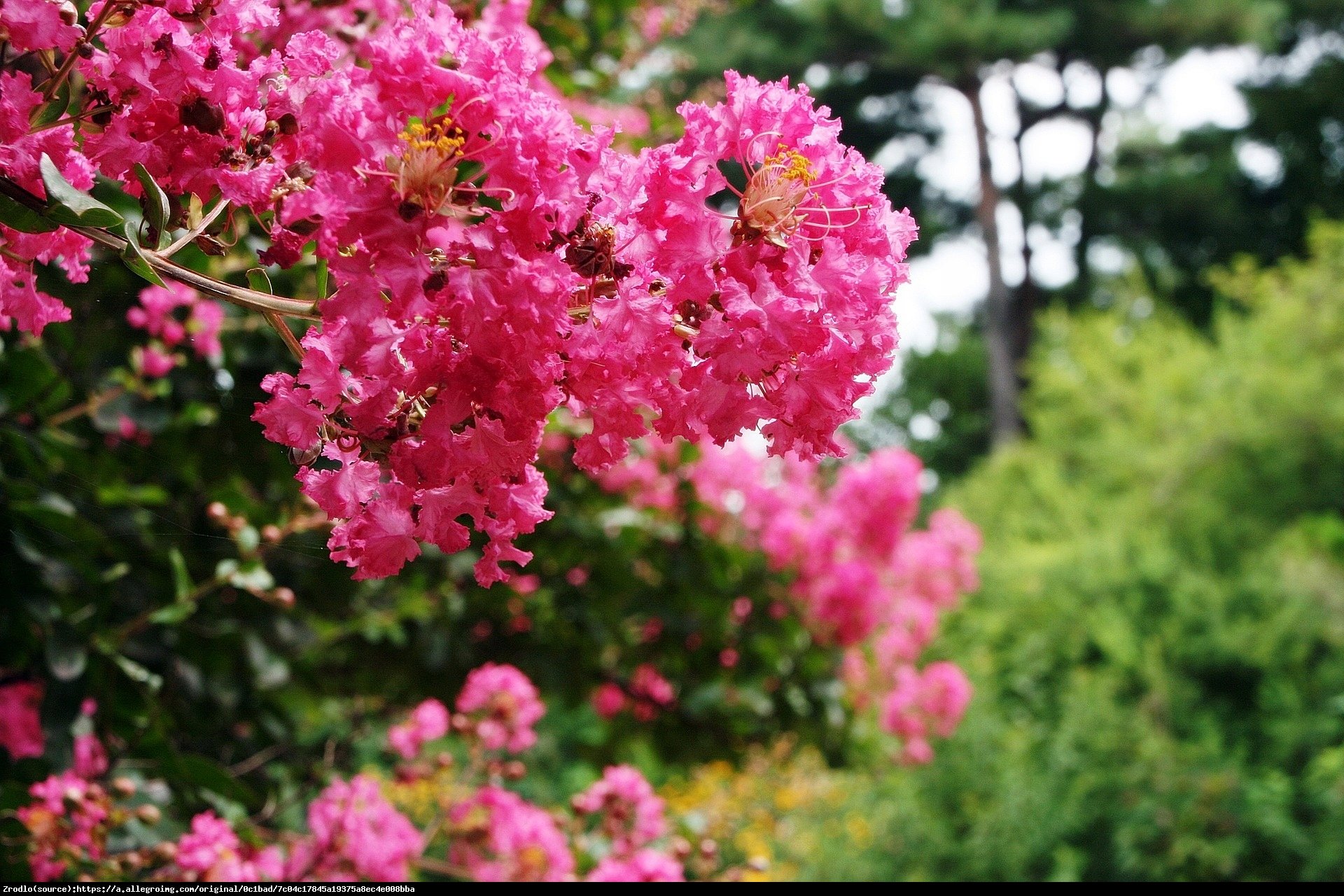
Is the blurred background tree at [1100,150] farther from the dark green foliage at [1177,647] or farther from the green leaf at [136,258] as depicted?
the green leaf at [136,258]

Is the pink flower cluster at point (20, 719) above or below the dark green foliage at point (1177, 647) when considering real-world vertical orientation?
above

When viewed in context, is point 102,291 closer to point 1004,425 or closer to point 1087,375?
point 1087,375

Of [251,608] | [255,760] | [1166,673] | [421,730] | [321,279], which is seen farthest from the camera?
[1166,673]

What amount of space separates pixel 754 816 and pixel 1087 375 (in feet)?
17.1

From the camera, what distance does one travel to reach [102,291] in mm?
891

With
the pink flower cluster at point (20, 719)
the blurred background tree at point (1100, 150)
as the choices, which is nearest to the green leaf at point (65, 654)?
the pink flower cluster at point (20, 719)

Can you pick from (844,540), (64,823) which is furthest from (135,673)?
(844,540)

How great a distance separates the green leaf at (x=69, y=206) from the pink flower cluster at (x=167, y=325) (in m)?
0.86

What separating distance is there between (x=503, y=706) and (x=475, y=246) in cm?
163

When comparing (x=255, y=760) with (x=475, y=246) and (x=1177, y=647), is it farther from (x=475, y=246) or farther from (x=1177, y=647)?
(x=1177, y=647)

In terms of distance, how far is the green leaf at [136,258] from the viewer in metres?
0.61

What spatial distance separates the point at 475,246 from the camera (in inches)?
23.0

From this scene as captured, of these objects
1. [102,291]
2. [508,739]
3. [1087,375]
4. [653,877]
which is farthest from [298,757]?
[1087,375]

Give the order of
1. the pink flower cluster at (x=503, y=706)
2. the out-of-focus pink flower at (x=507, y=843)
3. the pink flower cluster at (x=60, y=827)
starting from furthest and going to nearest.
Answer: the pink flower cluster at (x=503, y=706), the out-of-focus pink flower at (x=507, y=843), the pink flower cluster at (x=60, y=827)
